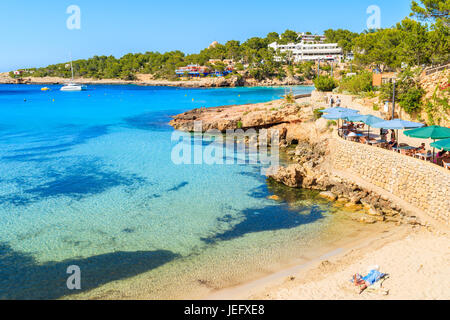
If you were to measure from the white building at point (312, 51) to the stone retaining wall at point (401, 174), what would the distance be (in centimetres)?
14023

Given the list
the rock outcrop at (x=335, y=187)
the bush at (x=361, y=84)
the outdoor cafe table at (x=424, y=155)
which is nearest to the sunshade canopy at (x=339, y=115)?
the rock outcrop at (x=335, y=187)

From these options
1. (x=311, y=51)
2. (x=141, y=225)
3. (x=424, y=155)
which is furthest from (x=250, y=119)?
(x=311, y=51)

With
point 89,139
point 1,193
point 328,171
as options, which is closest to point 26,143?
point 89,139

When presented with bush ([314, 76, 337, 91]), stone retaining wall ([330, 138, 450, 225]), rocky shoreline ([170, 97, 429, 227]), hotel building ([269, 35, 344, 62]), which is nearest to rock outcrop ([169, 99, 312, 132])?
rocky shoreline ([170, 97, 429, 227])

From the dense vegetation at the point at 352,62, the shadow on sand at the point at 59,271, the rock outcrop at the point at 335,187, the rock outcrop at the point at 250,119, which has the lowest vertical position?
the shadow on sand at the point at 59,271

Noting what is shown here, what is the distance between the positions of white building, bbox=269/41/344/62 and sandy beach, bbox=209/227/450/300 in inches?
5857

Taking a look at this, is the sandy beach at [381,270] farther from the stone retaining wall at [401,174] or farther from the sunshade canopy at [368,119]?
the sunshade canopy at [368,119]

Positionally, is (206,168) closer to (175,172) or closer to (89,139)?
(175,172)

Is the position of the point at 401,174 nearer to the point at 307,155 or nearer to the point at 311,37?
the point at 307,155

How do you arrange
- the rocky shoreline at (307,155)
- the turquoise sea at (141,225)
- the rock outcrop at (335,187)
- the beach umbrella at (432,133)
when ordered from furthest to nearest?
the rocky shoreline at (307,155) < the rock outcrop at (335,187) < the beach umbrella at (432,133) < the turquoise sea at (141,225)

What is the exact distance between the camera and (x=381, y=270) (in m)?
11.1

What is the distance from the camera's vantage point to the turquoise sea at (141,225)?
1176 centimetres
